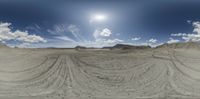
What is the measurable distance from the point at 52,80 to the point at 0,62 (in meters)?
11.3

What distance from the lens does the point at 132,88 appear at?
20.4m

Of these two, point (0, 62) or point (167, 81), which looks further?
point (0, 62)

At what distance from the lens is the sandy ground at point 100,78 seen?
1859cm

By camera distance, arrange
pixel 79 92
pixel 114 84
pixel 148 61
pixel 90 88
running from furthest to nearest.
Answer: pixel 148 61
pixel 114 84
pixel 90 88
pixel 79 92

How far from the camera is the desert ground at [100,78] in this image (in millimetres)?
18594

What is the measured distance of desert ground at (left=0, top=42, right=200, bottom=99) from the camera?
18594mm

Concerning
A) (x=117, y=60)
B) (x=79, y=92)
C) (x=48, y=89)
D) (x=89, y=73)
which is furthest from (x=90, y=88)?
(x=117, y=60)

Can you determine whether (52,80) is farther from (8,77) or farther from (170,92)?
(170,92)

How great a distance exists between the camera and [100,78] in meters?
23.4

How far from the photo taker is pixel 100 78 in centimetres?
2338

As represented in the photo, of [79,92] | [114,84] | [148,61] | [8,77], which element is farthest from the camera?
[148,61]

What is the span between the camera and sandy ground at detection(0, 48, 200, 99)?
1859 cm

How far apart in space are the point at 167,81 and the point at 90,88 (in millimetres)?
6152

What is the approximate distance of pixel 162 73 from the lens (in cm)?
2462
